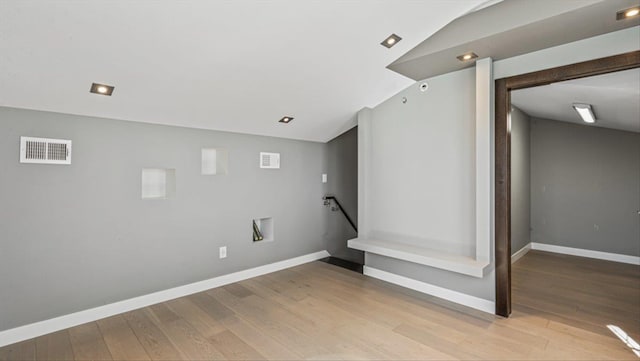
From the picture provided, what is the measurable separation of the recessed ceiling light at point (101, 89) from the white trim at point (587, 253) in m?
6.54

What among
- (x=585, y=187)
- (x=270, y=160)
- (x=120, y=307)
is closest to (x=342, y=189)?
(x=270, y=160)

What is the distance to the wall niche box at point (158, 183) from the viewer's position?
10.5ft

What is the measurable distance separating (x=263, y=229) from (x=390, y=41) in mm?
2834

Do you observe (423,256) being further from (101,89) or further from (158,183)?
(101,89)

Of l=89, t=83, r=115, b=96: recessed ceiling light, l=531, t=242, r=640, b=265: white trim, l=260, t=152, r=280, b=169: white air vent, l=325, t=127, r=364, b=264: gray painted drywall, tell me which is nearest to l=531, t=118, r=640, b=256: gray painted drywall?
l=531, t=242, r=640, b=265: white trim

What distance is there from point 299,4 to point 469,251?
270 centimetres

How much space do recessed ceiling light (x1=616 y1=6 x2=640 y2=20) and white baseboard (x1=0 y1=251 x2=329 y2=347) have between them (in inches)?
158

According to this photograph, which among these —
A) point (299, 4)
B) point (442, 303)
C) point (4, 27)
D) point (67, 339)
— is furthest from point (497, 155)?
point (67, 339)

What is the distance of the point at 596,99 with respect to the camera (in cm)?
355

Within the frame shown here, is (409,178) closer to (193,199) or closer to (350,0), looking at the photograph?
(350,0)

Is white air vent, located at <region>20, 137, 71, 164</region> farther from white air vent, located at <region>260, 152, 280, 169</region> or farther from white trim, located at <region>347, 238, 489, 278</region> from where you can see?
white trim, located at <region>347, 238, 489, 278</region>

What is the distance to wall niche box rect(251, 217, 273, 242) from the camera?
4070 mm

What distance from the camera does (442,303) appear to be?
302cm

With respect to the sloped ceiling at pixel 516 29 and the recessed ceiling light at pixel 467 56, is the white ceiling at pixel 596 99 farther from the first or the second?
the recessed ceiling light at pixel 467 56
